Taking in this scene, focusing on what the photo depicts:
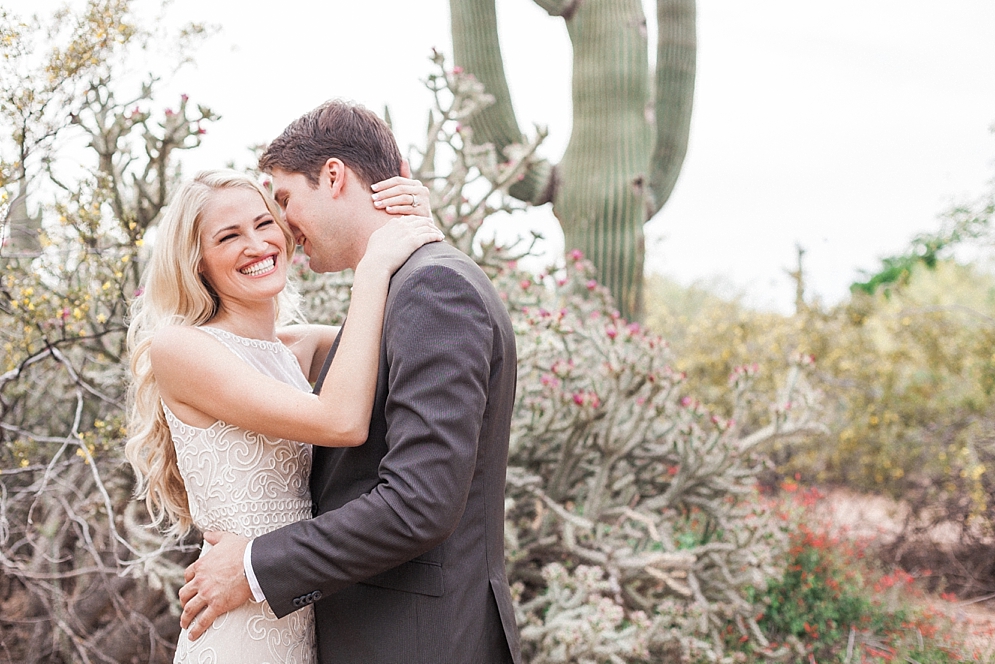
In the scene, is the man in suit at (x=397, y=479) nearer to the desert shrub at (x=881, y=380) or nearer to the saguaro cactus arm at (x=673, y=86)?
the desert shrub at (x=881, y=380)

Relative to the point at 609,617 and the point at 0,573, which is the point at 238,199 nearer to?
the point at 609,617

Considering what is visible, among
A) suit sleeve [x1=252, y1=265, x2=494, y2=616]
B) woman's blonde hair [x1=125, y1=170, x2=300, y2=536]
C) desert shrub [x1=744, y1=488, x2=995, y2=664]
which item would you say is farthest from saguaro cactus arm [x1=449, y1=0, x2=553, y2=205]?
suit sleeve [x1=252, y1=265, x2=494, y2=616]

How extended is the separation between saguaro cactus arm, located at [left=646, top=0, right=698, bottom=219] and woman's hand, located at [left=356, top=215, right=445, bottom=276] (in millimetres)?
6580

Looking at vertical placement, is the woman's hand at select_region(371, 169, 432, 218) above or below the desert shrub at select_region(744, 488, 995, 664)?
above

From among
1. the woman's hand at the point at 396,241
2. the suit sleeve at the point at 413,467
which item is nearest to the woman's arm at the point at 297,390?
the woman's hand at the point at 396,241

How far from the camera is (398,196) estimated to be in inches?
77.3

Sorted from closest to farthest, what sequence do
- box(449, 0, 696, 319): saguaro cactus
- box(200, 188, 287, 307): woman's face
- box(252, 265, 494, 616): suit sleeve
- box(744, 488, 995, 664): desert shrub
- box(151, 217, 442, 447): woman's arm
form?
box(252, 265, 494, 616): suit sleeve, box(151, 217, 442, 447): woman's arm, box(200, 188, 287, 307): woman's face, box(744, 488, 995, 664): desert shrub, box(449, 0, 696, 319): saguaro cactus

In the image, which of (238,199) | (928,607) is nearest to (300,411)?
(238,199)

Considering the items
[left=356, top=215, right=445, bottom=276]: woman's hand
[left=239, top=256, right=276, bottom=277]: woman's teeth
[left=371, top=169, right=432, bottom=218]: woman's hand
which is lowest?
[left=239, top=256, right=276, bottom=277]: woman's teeth

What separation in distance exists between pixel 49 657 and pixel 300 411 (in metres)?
3.21

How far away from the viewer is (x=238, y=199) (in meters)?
2.11

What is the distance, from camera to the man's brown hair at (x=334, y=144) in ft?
6.29

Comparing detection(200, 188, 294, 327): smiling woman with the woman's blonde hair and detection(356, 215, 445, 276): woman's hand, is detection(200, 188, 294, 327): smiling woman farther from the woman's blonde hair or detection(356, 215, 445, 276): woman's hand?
detection(356, 215, 445, 276): woman's hand

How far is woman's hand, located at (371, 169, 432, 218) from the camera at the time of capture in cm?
195
